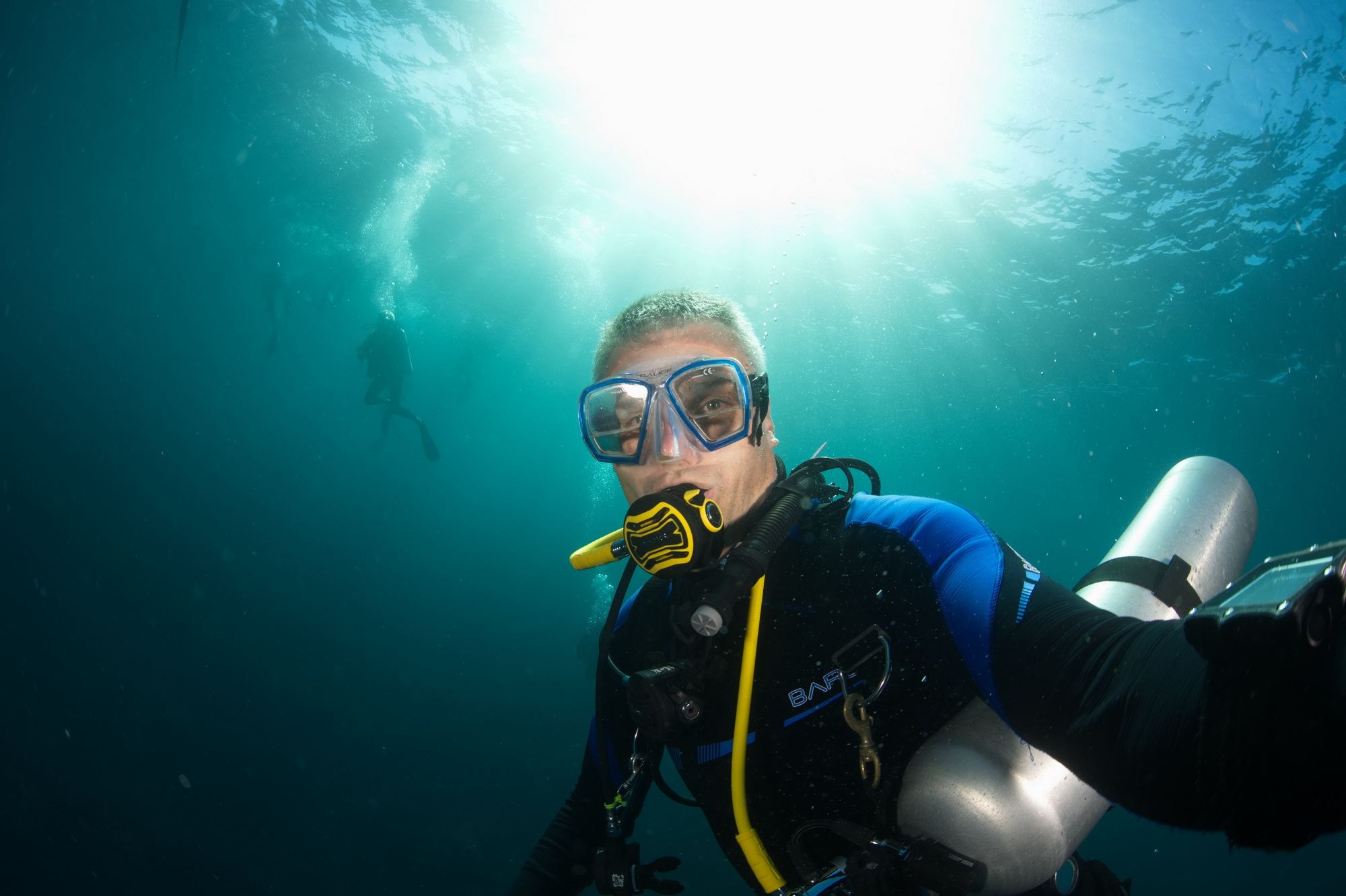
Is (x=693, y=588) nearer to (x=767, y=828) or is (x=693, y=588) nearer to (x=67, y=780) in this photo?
(x=767, y=828)

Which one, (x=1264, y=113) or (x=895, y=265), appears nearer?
(x=1264, y=113)

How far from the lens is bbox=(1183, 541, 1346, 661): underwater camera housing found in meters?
0.71

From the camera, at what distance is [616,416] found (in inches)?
98.4

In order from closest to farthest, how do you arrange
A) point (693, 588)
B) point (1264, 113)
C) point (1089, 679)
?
point (1089, 679) → point (693, 588) → point (1264, 113)

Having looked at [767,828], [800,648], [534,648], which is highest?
[800,648]

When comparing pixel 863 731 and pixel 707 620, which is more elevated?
pixel 707 620

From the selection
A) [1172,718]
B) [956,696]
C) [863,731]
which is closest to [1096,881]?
[956,696]

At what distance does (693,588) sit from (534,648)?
2228 cm

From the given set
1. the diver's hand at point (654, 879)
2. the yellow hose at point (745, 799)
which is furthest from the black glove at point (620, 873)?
the yellow hose at point (745, 799)

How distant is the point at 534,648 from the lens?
2225 cm

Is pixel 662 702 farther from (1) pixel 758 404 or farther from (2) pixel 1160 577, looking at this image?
(2) pixel 1160 577

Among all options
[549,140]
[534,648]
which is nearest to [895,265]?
[549,140]

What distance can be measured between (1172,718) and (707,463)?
158cm

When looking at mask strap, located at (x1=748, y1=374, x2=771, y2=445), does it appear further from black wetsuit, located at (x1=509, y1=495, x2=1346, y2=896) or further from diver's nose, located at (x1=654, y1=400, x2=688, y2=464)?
black wetsuit, located at (x1=509, y1=495, x2=1346, y2=896)
